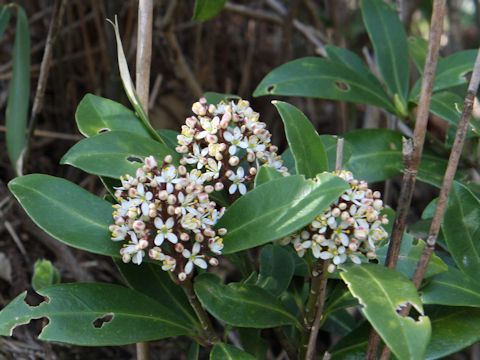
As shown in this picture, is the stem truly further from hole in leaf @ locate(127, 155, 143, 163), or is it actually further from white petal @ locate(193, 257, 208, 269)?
hole in leaf @ locate(127, 155, 143, 163)

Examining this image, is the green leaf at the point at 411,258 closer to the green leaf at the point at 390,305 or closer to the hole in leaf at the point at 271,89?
the green leaf at the point at 390,305

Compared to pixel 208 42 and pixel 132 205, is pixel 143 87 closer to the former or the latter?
pixel 132 205

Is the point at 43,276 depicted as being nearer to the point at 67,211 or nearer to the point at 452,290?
the point at 67,211

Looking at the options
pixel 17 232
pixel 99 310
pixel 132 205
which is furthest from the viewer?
pixel 17 232

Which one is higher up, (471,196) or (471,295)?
(471,196)

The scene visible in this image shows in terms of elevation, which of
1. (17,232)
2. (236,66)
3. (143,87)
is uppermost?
(143,87)

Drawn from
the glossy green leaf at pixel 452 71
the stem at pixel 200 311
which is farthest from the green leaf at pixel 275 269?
the glossy green leaf at pixel 452 71

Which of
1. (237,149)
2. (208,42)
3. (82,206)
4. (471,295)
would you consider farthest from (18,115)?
(471,295)

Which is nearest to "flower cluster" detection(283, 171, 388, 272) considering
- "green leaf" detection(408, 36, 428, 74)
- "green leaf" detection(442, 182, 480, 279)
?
"green leaf" detection(442, 182, 480, 279)
